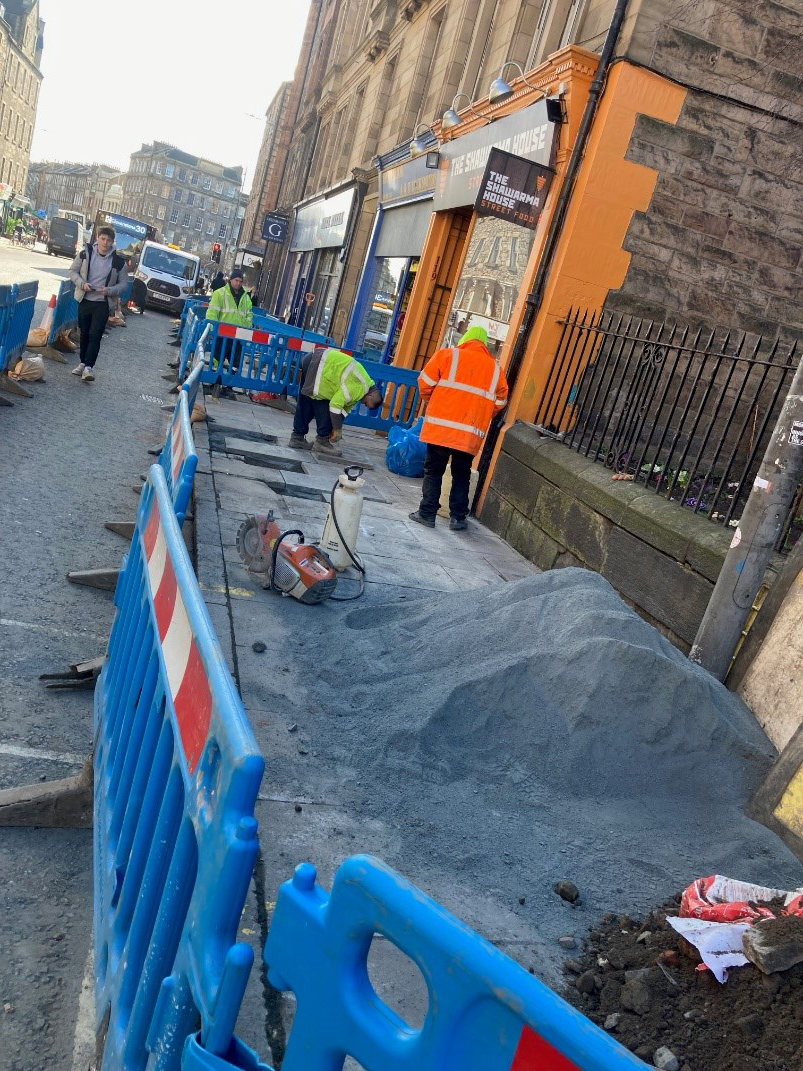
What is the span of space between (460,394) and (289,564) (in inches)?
134

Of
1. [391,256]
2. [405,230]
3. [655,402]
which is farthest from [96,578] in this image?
[391,256]

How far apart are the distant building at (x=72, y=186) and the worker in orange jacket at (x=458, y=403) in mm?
122038

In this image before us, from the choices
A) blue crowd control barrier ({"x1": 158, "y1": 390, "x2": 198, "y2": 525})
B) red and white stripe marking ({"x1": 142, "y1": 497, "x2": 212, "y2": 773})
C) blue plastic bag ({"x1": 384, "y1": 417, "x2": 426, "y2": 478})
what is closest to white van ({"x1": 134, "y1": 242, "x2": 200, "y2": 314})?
blue plastic bag ({"x1": 384, "y1": 417, "x2": 426, "y2": 478})

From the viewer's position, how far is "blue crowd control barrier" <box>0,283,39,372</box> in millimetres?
9648

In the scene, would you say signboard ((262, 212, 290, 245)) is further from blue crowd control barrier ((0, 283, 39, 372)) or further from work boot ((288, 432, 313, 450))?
work boot ((288, 432, 313, 450))

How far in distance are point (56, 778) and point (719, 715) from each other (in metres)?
2.98

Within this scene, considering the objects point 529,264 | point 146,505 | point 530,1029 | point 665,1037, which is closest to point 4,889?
point 146,505

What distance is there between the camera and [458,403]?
8.08m

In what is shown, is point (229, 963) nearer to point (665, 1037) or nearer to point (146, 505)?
point (665, 1037)

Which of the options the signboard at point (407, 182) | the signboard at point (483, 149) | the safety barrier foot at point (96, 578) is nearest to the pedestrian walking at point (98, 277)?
the signboard at point (483, 149)

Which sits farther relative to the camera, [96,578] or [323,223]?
[323,223]

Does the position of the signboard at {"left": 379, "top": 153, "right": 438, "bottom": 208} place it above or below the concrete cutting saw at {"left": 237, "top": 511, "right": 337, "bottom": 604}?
above

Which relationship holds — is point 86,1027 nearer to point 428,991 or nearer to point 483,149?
point 428,991

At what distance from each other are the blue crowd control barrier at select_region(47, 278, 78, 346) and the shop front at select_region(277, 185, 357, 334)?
29.1ft
